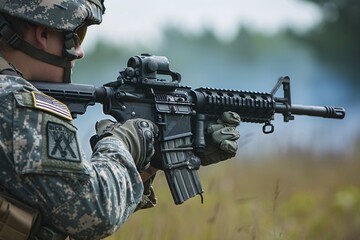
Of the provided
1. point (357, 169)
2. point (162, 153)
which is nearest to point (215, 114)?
point (162, 153)

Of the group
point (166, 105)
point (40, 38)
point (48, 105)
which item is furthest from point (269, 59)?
point (48, 105)

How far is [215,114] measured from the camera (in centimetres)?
458

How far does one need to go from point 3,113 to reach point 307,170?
275 inches

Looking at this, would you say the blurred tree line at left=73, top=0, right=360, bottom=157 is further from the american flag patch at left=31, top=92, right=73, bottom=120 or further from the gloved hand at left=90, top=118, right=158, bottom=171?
the american flag patch at left=31, top=92, right=73, bottom=120

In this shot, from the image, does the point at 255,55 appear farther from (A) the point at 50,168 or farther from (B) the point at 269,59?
(A) the point at 50,168

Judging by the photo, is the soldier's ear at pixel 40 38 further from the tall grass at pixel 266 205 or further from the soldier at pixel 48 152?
the tall grass at pixel 266 205

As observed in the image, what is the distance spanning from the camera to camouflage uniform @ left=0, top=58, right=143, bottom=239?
10.6 feet

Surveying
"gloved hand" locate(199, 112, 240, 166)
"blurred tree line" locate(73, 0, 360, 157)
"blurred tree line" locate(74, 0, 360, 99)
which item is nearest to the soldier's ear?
"gloved hand" locate(199, 112, 240, 166)

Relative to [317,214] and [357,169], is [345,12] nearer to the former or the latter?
[357,169]

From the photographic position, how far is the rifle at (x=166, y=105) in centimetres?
400

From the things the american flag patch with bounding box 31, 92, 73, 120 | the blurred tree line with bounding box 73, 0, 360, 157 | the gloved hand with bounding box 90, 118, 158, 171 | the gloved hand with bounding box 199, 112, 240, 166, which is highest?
the american flag patch with bounding box 31, 92, 73, 120

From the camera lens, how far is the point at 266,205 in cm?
791

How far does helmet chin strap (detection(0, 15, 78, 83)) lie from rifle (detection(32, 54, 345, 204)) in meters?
0.12

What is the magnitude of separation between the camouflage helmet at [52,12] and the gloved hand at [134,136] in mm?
435
